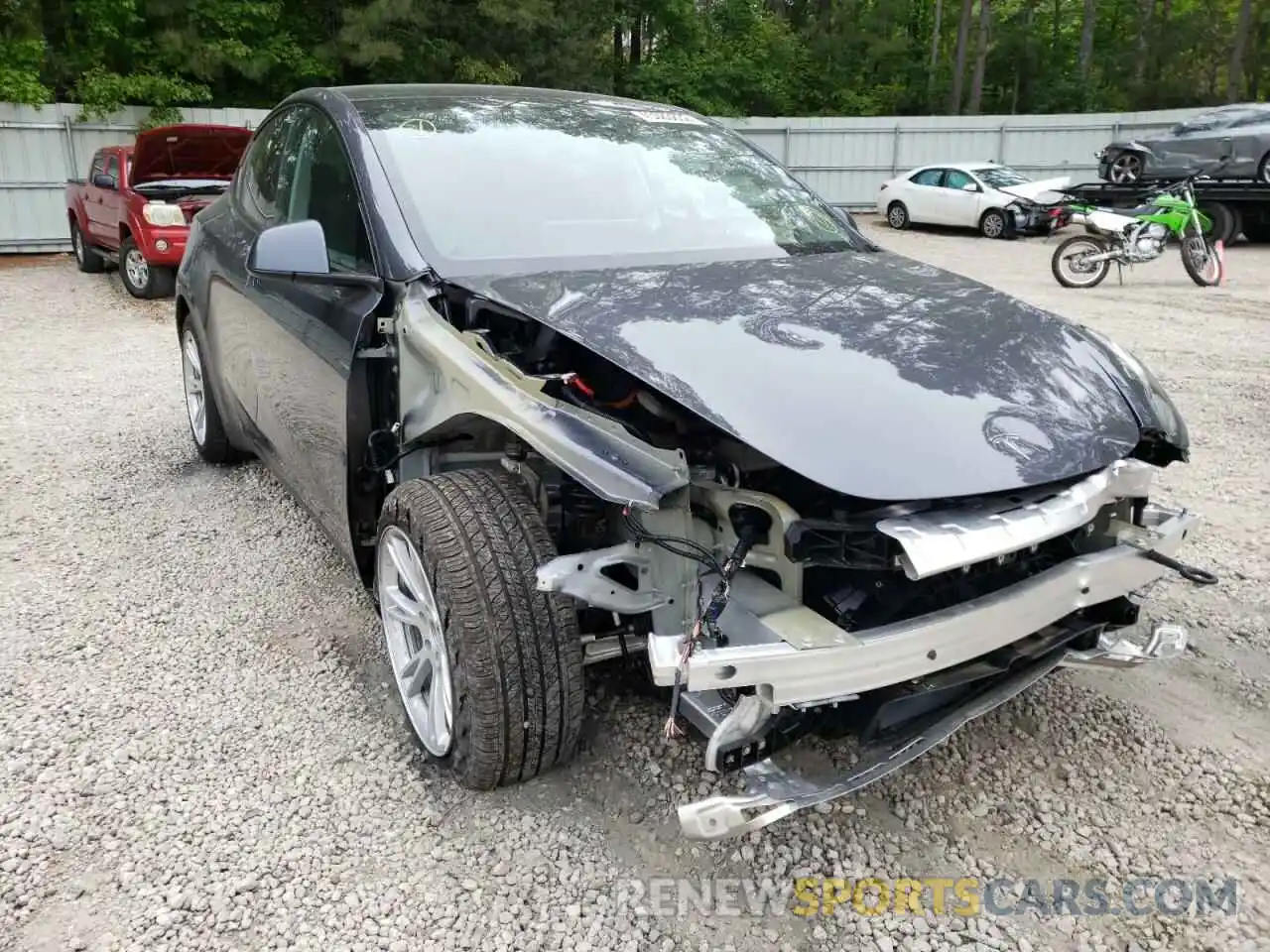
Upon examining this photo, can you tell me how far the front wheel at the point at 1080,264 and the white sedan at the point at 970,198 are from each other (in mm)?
6425

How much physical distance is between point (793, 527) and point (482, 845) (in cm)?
108

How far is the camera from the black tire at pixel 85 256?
12852 millimetres

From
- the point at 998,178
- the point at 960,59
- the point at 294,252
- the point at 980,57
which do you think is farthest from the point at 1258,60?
the point at 294,252

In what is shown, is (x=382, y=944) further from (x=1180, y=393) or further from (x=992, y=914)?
(x=1180, y=393)

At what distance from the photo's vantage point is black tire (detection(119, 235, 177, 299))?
1059cm

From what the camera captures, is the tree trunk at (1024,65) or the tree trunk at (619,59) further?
the tree trunk at (1024,65)

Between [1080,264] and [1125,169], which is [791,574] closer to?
[1080,264]

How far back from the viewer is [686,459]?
2.26 meters

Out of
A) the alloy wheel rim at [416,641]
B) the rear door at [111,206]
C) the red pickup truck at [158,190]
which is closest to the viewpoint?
the alloy wheel rim at [416,641]

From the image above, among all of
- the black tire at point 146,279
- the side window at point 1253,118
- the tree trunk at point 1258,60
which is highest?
the tree trunk at point 1258,60

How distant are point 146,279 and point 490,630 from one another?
10009mm

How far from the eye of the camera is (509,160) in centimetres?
331

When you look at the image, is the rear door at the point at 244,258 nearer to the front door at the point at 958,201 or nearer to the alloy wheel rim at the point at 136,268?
the alloy wheel rim at the point at 136,268

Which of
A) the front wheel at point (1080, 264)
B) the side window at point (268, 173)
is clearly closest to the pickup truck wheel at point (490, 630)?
the side window at point (268, 173)
